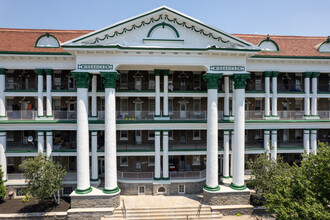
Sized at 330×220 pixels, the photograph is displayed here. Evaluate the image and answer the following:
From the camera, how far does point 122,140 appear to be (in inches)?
859

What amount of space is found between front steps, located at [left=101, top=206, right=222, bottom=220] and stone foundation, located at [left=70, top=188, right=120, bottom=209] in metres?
0.90

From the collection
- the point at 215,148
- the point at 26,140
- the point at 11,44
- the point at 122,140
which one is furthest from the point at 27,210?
the point at 215,148

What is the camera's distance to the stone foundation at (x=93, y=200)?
16.3 metres

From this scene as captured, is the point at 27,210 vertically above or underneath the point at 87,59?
underneath

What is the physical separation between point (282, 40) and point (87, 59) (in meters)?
21.2

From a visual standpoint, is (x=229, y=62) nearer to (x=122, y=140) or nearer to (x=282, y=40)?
(x=282, y=40)

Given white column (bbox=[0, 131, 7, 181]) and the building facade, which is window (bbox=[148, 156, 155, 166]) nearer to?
the building facade

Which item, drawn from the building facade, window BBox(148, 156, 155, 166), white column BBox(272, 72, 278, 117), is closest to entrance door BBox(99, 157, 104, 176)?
the building facade

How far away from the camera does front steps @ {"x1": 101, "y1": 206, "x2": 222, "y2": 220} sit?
1617 centimetres

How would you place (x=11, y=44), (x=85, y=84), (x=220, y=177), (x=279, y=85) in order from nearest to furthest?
(x=85, y=84), (x=11, y=44), (x=220, y=177), (x=279, y=85)

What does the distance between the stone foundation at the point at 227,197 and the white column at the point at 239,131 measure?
1.89ft

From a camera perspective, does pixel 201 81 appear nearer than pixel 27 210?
No

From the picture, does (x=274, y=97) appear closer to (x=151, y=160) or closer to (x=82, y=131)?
(x=151, y=160)

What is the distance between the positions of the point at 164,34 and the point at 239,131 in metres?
10.7
